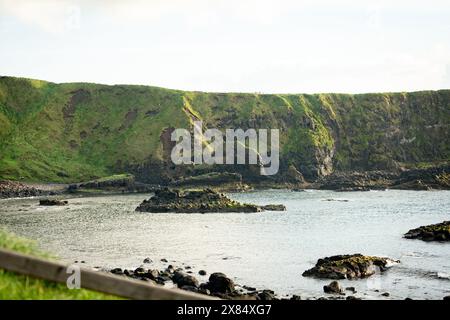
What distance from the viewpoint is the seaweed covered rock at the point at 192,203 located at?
13200 cm

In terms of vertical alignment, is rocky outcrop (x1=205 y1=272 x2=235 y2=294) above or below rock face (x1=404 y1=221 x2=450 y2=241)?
above

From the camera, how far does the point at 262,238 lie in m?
86.9

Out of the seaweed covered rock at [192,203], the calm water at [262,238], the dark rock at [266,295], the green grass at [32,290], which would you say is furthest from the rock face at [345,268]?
the seaweed covered rock at [192,203]

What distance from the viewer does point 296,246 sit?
78.4m

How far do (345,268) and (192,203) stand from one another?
8307 cm

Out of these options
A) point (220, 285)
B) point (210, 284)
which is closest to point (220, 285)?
point (220, 285)

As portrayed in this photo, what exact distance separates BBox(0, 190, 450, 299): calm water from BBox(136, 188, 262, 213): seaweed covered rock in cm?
576

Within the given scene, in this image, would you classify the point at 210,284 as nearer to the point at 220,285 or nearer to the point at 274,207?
the point at 220,285

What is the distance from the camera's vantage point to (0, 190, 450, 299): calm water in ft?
182

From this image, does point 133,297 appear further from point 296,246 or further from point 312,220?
point 312,220

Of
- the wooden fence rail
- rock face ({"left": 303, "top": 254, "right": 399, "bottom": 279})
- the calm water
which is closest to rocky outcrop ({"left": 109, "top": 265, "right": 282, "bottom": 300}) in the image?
the calm water

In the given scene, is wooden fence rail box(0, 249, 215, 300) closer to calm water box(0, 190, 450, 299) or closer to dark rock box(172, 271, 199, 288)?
calm water box(0, 190, 450, 299)

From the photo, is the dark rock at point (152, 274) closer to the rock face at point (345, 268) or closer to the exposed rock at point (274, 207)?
the rock face at point (345, 268)
